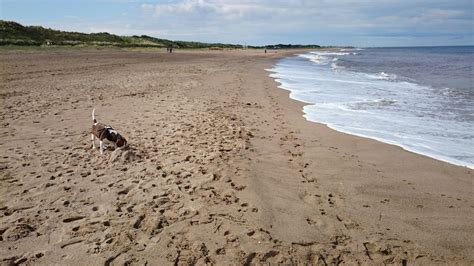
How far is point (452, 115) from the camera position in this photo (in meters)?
10.3

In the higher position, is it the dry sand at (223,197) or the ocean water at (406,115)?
the ocean water at (406,115)

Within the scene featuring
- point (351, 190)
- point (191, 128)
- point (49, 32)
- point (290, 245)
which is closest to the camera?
point (290, 245)

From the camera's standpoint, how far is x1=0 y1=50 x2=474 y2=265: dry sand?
3.73 metres

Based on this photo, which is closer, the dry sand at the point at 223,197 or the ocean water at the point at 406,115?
the dry sand at the point at 223,197

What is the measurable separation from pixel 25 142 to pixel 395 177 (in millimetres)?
6788

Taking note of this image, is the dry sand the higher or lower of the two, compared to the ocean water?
lower

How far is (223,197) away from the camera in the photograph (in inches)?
191

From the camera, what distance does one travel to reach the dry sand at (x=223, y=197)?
373cm

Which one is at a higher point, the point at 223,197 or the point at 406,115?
the point at 406,115

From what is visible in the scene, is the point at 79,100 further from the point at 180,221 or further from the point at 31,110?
the point at 180,221

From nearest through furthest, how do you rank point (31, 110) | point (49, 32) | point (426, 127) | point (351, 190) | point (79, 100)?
point (351, 190) → point (426, 127) → point (31, 110) → point (79, 100) → point (49, 32)

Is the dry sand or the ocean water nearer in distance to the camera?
the dry sand

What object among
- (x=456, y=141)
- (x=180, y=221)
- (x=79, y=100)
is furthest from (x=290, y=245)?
(x=79, y=100)

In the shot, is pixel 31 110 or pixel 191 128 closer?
pixel 191 128
